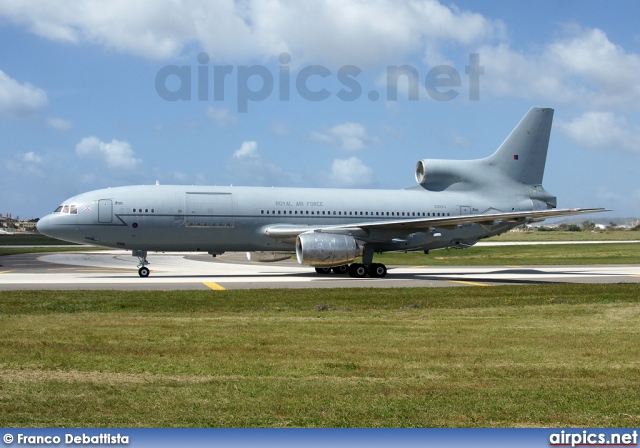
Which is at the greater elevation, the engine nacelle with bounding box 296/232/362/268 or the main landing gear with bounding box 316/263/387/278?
the engine nacelle with bounding box 296/232/362/268

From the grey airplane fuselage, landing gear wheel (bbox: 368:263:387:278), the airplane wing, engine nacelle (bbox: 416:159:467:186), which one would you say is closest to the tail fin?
engine nacelle (bbox: 416:159:467:186)

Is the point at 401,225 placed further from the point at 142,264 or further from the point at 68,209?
the point at 68,209

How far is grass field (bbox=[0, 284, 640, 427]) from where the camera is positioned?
7385 millimetres

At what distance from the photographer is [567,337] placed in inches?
500

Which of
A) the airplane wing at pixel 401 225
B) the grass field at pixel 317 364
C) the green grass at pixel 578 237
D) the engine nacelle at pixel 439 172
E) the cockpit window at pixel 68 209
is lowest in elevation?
the grass field at pixel 317 364

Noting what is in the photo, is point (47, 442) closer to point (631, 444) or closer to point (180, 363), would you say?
point (180, 363)

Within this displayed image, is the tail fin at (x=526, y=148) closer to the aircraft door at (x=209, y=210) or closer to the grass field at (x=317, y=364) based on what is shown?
the aircraft door at (x=209, y=210)

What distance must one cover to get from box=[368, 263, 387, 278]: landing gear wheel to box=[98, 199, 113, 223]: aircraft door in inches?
446

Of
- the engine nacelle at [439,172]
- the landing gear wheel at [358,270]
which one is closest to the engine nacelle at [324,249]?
the landing gear wheel at [358,270]

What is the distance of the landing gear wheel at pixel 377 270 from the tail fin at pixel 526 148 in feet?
30.6

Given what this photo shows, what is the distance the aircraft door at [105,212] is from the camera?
95.9ft

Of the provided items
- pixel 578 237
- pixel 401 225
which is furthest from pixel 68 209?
pixel 578 237

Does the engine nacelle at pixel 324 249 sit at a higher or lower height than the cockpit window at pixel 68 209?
lower

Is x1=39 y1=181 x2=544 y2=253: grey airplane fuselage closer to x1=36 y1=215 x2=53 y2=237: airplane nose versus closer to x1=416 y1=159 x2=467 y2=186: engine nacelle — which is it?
x1=36 y1=215 x2=53 y2=237: airplane nose
